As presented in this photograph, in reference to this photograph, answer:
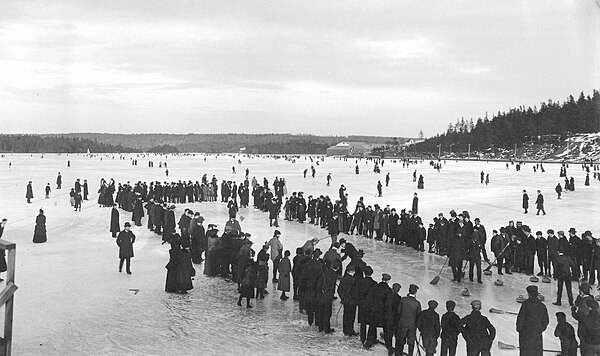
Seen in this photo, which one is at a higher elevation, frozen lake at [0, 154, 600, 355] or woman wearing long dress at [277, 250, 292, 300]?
woman wearing long dress at [277, 250, 292, 300]

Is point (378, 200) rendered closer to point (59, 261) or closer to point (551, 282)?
point (551, 282)

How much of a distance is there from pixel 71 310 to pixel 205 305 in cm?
258

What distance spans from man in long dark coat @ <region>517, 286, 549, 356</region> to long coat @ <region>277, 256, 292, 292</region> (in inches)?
190

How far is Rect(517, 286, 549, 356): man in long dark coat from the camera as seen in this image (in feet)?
24.2

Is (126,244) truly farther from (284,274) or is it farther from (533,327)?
(533,327)

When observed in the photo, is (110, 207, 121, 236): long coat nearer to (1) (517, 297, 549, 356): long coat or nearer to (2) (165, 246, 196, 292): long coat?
(2) (165, 246, 196, 292): long coat

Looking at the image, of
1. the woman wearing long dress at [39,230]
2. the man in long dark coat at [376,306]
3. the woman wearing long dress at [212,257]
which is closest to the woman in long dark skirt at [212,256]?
the woman wearing long dress at [212,257]

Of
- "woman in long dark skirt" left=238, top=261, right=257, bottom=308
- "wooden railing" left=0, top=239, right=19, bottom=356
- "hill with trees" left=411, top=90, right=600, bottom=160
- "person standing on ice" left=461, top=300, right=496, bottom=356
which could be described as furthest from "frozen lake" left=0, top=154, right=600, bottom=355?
"hill with trees" left=411, top=90, right=600, bottom=160

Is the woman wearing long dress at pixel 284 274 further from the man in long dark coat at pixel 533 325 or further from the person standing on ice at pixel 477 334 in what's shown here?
the man in long dark coat at pixel 533 325

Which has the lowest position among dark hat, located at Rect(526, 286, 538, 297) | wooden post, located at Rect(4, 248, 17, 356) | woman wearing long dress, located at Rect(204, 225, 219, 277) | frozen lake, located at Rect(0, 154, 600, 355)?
frozen lake, located at Rect(0, 154, 600, 355)

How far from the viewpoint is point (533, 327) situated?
738 centimetres

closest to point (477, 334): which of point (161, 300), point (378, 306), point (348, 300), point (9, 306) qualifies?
point (378, 306)

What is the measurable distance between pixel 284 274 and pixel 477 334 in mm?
4659

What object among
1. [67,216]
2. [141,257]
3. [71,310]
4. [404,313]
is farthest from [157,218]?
[404,313]
